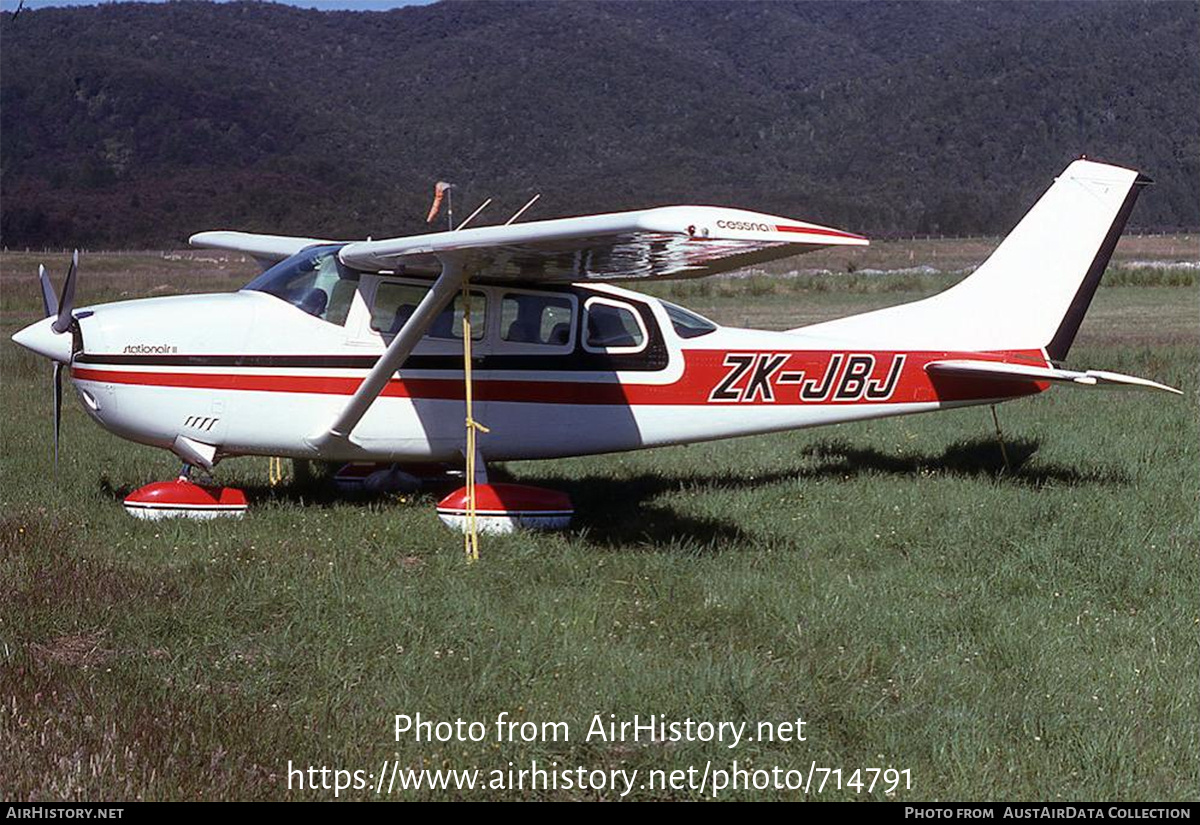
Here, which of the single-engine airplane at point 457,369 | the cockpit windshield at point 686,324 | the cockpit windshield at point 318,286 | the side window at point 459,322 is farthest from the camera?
the cockpit windshield at point 686,324

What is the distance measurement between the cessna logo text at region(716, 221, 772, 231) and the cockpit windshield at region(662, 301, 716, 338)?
309cm

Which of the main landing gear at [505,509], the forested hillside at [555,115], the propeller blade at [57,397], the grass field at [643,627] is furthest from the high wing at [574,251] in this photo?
the forested hillside at [555,115]

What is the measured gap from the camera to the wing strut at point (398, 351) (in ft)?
25.8

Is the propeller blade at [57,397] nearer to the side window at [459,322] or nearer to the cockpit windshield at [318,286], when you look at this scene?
the cockpit windshield at [318,286]

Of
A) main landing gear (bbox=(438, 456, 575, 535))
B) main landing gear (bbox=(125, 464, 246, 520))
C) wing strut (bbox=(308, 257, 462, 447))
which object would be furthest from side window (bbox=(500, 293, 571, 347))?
main landing gear (bbox=(125, 464, 246, 520))

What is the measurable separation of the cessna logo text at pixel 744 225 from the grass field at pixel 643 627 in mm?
1993

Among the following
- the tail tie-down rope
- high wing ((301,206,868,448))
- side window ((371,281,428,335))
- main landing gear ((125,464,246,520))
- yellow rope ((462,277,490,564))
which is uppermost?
high wing ((301,206,868,448))

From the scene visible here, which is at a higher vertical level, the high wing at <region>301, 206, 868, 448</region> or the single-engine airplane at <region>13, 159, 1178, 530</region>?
the high wing at <region>301, 206, 868, 448</region>

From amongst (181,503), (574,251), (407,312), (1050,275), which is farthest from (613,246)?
(1050,275)

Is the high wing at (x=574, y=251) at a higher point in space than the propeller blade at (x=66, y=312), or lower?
higher

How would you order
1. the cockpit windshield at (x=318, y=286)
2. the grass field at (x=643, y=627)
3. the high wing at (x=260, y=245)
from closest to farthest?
the grass field at (x=643, y=627) → the cockpit windshield at (x=318, y=286) → the high wing at (x=260, y=245)

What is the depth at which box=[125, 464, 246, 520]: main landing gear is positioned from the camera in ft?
27.4

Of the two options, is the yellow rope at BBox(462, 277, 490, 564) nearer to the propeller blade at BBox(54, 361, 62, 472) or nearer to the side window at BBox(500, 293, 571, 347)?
the side window at BBox(500, 293, 571, 347)

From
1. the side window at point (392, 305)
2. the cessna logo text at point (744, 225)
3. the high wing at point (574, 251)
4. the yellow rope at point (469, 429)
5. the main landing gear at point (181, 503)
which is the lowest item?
the main landing gear at point (181, 503)
